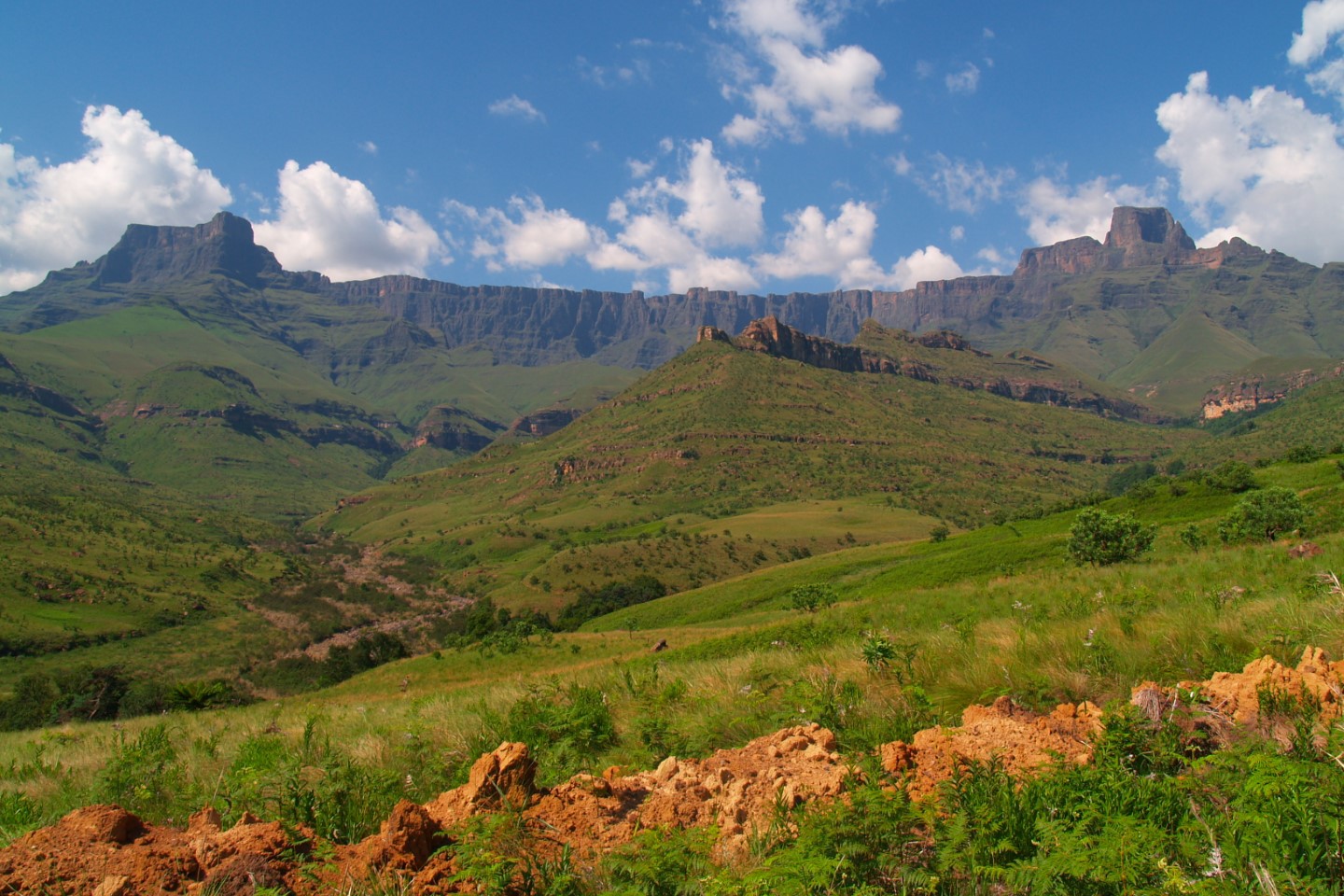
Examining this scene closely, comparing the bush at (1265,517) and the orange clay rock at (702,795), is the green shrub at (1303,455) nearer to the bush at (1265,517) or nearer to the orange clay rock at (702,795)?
the bush at (1265,517)

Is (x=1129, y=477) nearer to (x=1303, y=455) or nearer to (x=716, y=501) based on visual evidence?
(x=716, y=501)

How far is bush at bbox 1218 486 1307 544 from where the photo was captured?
25.8 meters

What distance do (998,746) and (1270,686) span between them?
68.8 inches

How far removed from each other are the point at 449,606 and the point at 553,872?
111m

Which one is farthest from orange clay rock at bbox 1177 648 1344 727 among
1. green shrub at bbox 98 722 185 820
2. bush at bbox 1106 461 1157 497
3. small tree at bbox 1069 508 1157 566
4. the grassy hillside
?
bush at bbox 1106 461 1157 497

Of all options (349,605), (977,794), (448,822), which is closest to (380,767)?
(448,822)

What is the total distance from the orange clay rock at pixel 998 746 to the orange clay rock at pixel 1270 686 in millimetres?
708

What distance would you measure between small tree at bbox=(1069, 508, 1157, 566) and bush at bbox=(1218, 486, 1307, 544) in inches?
126

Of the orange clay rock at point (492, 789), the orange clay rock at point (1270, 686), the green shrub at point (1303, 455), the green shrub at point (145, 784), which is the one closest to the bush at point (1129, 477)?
the green shrub at point (1303, 455)

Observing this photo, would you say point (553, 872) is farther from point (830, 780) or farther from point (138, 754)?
point (138, 754)

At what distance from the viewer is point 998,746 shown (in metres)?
4.08

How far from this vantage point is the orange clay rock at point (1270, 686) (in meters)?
3.89

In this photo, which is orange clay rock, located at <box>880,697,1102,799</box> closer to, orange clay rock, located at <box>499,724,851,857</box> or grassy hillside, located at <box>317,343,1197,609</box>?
orange clay rock, located at <box>499,724,851,857</box>

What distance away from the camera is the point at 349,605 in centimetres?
10806
